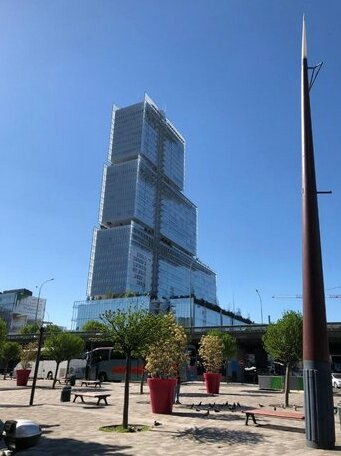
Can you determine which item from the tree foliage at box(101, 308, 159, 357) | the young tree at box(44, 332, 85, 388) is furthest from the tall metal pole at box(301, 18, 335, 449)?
the young tree at box(44, 332, 85, 388)

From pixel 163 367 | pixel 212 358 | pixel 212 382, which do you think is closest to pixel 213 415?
pixel 163 367

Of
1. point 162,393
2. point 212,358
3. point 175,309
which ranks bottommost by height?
point 162,393

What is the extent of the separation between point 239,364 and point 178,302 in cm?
9227

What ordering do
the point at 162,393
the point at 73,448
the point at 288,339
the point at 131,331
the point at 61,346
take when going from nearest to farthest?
1. the point at 73,448
2. the point at 131,331
3. the point at 162,393
4. the point at 288,339
5. the point at 61,346

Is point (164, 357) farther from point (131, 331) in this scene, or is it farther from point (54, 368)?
point (54, 368)

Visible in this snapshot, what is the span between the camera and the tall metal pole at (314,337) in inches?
400

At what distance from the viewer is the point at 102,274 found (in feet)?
534

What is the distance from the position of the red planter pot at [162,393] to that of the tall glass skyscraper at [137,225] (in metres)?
130

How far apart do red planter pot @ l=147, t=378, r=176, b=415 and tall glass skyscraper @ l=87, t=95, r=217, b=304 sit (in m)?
130

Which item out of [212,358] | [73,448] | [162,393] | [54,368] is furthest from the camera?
[54,368]

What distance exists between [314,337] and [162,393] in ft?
27.9

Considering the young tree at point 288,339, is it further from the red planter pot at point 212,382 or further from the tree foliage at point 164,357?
the red planter pot at point 212,382

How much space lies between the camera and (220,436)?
1215 centimetres

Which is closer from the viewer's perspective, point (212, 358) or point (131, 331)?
point (131, 331)
